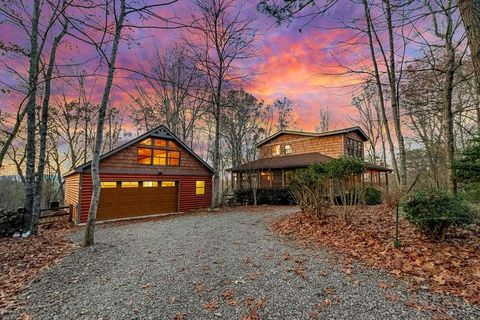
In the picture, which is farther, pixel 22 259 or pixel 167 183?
pixel 167 183

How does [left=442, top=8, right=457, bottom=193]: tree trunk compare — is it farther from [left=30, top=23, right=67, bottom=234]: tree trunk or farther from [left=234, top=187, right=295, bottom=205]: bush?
[left=30, top=23, right=67, bottom=234]: tree trunk

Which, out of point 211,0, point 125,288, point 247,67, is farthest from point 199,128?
point 125,288

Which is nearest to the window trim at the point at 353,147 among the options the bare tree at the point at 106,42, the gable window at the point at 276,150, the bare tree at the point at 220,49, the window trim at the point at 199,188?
the gable window at the point at 276,150

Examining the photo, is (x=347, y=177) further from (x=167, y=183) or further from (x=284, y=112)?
(x=284, y=112)

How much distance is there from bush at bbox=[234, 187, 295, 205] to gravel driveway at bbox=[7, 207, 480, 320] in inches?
419

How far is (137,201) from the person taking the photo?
13.5m

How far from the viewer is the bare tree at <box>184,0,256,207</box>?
47.9 feet

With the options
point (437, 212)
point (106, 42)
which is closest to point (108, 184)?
point (106, 42)

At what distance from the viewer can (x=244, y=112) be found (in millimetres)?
24406

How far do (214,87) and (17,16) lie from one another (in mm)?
10013

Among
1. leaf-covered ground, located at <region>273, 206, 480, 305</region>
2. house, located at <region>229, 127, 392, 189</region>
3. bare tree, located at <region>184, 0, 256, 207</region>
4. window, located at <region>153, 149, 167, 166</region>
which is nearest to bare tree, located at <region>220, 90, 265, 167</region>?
house, located at <region>229, 127, 392, 189</region>

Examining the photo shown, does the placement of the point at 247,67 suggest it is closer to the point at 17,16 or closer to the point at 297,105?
the point at 17,16

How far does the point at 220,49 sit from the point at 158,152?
794 cm

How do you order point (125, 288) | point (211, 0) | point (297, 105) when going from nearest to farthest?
point (125, 288) → point (211, 0) → point (297, 105)
